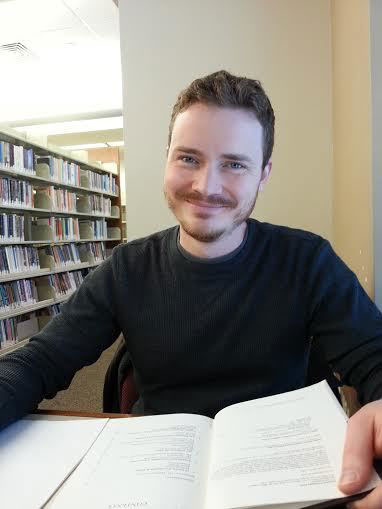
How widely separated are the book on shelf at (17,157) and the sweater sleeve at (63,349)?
287 centimetres

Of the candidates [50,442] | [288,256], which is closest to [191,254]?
[288,256]

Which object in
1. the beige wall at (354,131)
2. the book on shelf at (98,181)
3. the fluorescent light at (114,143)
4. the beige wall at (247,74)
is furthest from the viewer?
the fluorescent light at (114,143)

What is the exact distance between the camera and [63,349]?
0.89 meters

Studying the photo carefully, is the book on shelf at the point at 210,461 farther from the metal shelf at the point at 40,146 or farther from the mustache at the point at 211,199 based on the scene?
the metal shelf at the point at 40,146

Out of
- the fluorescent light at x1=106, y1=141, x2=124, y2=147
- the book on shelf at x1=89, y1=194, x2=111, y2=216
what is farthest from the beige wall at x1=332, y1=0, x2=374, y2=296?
the fluorescent light at x1=106, y1=141, x2=124, y2=147

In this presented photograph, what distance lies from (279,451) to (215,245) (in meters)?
0.53

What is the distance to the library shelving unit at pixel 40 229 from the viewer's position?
3.53 meters

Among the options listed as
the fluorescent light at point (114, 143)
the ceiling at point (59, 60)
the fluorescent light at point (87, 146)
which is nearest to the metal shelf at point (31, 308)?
the ceiling at point (59, 60)

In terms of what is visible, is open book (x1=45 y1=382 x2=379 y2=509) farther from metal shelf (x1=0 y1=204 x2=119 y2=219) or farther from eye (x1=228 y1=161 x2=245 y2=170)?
metal shelf (x1=0 y1=204 x2=119 y2=219)

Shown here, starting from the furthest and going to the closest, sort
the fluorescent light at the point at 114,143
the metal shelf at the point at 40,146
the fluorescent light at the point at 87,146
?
the fluorescent light at the point at 87,146
the fluorescent light at the point at 114,143
the metal shelf at the point at 40,146

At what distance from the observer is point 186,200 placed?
0.95 meters

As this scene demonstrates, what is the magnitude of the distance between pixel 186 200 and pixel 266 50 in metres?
1.53

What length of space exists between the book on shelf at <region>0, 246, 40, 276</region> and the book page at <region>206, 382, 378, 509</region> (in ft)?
10.6

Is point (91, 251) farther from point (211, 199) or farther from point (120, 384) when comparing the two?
point (211, 199)
